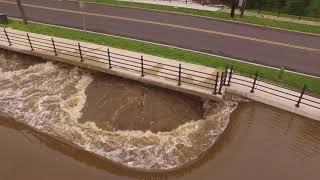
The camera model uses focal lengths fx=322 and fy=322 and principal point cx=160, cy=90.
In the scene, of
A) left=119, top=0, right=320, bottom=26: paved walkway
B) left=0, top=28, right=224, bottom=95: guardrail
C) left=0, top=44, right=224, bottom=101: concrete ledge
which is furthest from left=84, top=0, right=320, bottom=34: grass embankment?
left=0, top=44, right=224, bottom=101: concrete ledge

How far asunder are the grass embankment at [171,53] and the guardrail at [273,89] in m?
0.47

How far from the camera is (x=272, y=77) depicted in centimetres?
1666

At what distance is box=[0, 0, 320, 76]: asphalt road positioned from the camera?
1916 centimetres

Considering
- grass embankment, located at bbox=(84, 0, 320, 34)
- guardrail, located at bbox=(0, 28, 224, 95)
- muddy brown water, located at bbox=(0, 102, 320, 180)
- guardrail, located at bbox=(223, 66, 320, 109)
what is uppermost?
grass embankment, located at bbox=(84, 0, 320, 34)

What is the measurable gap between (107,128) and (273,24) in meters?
16.5

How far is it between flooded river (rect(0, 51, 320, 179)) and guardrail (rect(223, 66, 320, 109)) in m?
0.80

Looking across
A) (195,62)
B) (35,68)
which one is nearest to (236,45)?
(195,62)

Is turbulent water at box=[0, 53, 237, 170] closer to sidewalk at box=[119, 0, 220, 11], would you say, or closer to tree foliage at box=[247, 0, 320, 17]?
sidewalk at box=[119, 0, 220, 11]

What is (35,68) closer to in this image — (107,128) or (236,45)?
(107,128)

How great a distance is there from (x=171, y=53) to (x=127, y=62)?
108 inches

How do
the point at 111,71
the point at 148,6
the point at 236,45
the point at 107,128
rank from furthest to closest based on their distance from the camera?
the point at 148,6, the point at 236,45, the point at 111,71, the point at 107,128

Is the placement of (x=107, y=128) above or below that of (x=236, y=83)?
below

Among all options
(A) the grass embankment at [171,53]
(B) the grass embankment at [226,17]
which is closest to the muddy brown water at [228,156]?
(A) the grass embankment at [171,53]

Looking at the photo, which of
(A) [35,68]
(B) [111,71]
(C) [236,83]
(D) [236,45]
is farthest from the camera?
(D) [236,45]
